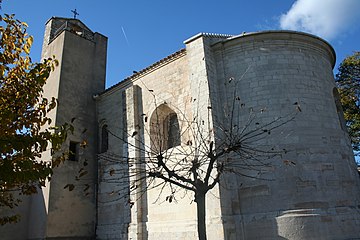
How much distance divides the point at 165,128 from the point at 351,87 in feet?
34.2

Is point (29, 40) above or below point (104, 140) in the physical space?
below

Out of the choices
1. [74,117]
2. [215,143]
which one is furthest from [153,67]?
[215,143]

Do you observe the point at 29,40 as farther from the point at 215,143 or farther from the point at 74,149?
the point at 74,149

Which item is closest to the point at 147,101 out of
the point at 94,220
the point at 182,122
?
the point at 182,122

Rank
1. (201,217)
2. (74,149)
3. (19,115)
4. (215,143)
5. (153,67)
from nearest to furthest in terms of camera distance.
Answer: (19,115)
(201,217)
(215,143)
(153,67)
(74,149)

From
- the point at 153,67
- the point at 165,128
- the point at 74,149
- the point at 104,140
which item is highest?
the point at 153,67

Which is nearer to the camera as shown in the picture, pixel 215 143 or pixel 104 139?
pixel 215 143

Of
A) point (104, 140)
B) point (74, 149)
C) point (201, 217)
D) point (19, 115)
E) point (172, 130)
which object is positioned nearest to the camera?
point (19, 115)

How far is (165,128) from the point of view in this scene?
446 inches

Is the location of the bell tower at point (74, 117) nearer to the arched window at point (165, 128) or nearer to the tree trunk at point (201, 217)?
the arched window at point (165, 128)

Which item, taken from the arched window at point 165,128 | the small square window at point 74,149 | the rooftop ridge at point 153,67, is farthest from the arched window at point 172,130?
the small square window at point 74,149

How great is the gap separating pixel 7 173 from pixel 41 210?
7.95 metres

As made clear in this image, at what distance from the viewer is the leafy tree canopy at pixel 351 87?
53.5 feet

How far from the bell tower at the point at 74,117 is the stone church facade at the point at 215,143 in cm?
5
